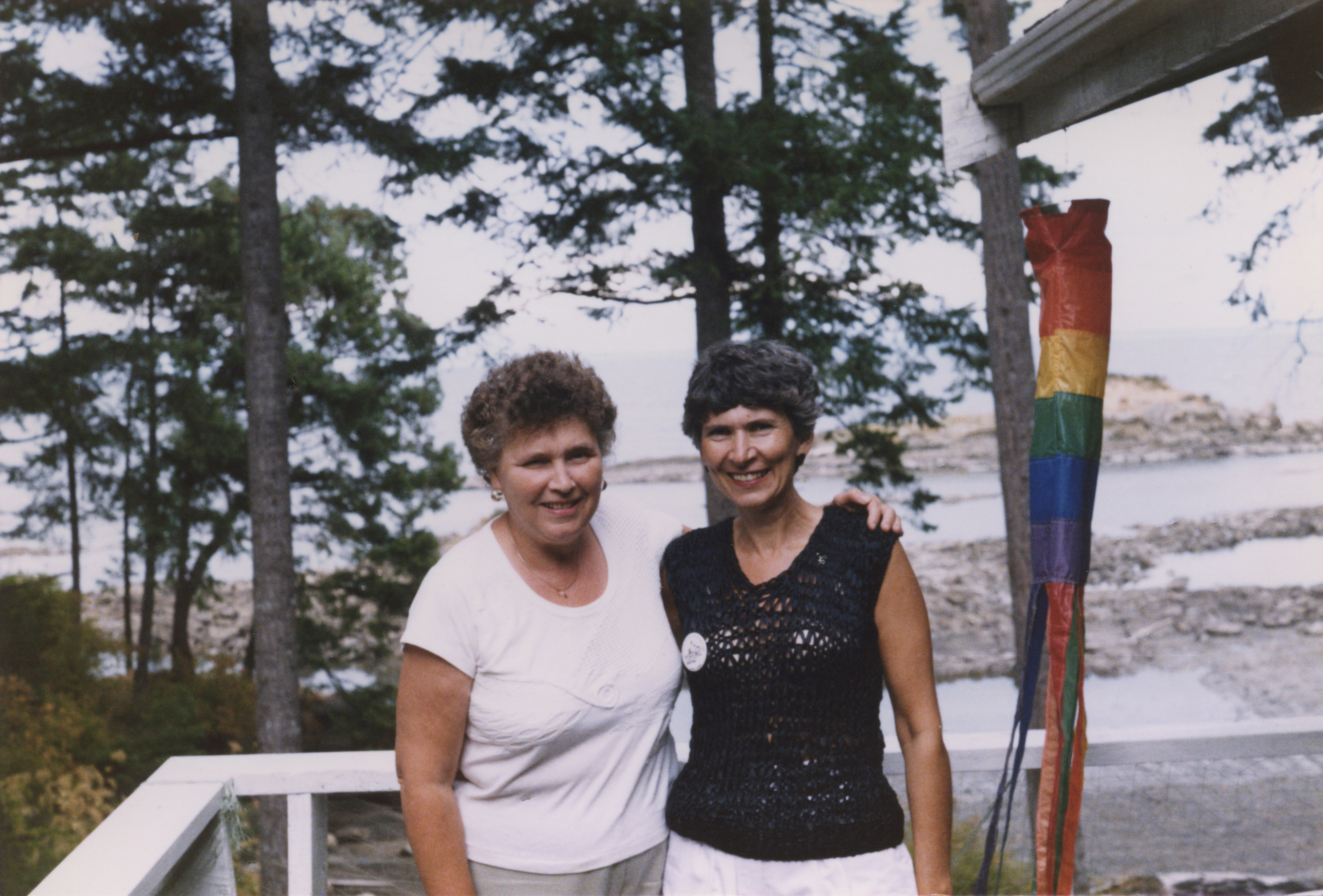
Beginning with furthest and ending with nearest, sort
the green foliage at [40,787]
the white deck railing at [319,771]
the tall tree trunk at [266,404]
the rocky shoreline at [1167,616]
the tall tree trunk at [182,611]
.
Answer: the rocky shoreline at [1167,616] → the tall tree trunk at [182,611] → the green foliage at [40,787] → the tall tree trunk at [266,404] → the white deck railing at [319,771]

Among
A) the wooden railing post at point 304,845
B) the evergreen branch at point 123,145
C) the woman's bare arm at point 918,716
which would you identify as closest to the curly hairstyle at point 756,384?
the woman's bare arm at point 918,716

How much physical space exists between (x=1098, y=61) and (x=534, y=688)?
4.76 ft

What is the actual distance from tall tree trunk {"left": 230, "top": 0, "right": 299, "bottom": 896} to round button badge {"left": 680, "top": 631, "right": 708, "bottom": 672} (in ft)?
17.9

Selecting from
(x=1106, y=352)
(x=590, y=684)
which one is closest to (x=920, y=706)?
(x=590, y=684)

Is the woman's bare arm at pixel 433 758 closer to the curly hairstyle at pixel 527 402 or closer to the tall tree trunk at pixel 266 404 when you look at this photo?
the curly hairstyle at pixel 527 402

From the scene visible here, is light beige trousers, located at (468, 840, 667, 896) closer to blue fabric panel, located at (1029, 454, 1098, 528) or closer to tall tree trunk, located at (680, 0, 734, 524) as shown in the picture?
blue fabric panel, located at (1029, 454, 1098, 528)

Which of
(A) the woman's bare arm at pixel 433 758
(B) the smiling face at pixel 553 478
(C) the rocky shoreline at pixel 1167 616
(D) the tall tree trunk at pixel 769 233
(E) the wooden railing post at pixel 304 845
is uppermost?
(D) the tall tree trunk at pixel 769 233

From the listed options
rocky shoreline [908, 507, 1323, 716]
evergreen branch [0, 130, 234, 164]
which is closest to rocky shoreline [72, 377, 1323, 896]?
rocky shoreline [908, 507, 1323, 716]

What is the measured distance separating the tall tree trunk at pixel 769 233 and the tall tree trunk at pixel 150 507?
16.8 ft

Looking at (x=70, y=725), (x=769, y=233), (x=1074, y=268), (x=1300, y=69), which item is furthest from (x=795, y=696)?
(x=70, y=725)

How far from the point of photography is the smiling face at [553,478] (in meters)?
1.71

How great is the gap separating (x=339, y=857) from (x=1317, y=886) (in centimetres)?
603

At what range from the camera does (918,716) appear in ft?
5.53

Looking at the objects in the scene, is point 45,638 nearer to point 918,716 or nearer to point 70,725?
point 70,725
